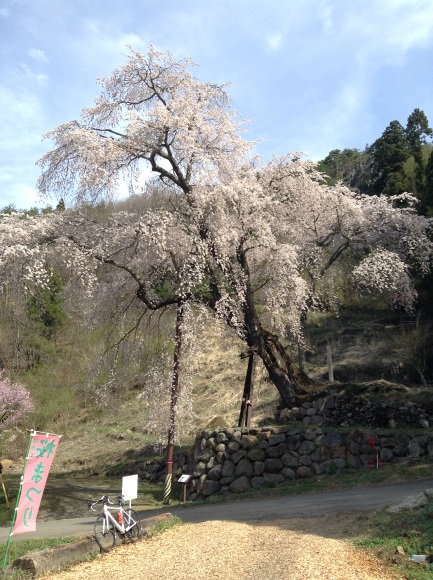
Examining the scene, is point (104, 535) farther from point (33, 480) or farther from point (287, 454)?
point (287, 454)

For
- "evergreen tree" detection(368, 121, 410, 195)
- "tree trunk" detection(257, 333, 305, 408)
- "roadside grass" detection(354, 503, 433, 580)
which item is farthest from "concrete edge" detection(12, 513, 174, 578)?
"evergreen tree" detection(368, 121, 410, 195)

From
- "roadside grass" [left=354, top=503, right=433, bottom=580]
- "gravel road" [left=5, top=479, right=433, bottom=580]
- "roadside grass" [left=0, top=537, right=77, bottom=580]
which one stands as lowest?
"roadside grass" [left=0, top=537, right=77, bottom=580]

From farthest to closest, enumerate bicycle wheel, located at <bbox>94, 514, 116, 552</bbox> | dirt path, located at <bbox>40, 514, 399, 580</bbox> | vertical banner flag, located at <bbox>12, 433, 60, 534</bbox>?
bicycle wheel, located at <bbox>94, 514, 116, 552</bbox> < vertical banner flag, located at <bbox>12, 433, 60, 534</bbox> < dirt path, located at <bbox>40, 514, 399, 580</bbox>

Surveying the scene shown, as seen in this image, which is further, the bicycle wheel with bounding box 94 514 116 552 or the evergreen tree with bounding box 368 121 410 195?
the evergreen tree with bounding box 368 121 410 195

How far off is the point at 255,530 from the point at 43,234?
8267mm

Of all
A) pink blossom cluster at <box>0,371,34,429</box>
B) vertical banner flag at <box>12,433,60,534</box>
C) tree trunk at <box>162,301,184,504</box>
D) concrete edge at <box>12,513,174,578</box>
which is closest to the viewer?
concrete edge at <box>12,513,174,578</box>

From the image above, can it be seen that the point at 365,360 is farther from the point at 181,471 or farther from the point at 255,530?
the point at 255,530

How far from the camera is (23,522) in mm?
6488

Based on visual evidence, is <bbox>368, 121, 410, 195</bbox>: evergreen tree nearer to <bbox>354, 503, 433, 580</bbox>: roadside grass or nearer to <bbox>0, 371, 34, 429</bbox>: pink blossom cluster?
<bbox>0, 371, 34, 429</bbox>: pink blossom cluster

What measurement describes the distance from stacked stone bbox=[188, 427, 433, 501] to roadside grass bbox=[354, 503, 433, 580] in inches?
212

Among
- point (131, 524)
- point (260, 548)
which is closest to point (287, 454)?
point (131, 524)

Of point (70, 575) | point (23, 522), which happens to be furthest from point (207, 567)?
point (23, 522)

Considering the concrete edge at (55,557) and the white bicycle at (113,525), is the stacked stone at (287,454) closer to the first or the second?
the white bicycle at (113,525)

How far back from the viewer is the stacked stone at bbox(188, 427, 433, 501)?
13.0 metres
